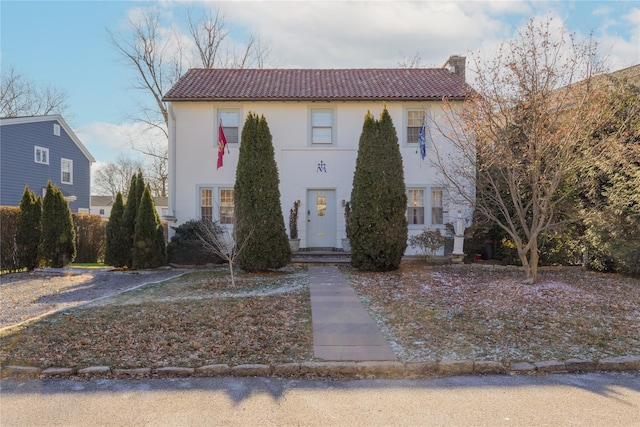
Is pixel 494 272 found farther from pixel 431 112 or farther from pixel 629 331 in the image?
pixel 431 112

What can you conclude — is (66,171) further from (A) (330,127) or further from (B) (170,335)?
(B) (170,335)

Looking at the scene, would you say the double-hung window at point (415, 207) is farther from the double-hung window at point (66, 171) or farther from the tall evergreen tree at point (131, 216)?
the double-hung window at point (66, 171)

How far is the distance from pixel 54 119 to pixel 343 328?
79.3ft

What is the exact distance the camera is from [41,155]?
76.7ft

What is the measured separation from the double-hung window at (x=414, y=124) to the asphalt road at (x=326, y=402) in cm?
1165

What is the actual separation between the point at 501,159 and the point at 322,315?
5.37 m

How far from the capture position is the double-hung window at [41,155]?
2283cm

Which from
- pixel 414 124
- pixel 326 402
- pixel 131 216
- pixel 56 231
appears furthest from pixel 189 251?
pixel 326 402

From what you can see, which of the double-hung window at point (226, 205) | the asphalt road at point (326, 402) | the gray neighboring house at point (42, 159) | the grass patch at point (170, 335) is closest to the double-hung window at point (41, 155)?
the gray neighboring house at point (42, 159)

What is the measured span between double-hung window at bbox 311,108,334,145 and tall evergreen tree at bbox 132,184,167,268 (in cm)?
595

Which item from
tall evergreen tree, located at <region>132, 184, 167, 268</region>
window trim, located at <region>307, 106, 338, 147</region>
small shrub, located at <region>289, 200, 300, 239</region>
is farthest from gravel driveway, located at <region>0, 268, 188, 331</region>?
window trim, located at <region>307, 106, 338, 147</region>

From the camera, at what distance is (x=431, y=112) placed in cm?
1551

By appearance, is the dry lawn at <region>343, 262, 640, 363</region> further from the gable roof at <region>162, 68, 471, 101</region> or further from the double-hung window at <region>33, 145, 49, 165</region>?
the double-hung window at <region>33, 145, 49, 165</region>

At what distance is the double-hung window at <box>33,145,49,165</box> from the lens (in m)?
22.8
